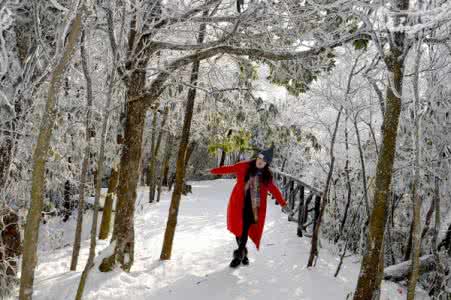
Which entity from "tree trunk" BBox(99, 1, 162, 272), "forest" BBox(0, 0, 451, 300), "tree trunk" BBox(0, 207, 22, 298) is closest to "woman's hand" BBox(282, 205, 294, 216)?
"forest" BBox(0, 0, 451, 300)

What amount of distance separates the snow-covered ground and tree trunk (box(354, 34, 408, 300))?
108cm

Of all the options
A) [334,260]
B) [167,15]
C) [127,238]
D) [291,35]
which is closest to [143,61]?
[167,15]

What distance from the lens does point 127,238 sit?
5281 millimetres

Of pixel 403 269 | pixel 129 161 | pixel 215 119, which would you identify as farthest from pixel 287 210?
pixel 129 161

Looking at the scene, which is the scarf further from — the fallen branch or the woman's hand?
the woman's hand

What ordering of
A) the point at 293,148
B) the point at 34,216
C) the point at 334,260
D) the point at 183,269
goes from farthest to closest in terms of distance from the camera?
the point at 293,148, the point at 334,260, the point at 183,269, the point at 34,216

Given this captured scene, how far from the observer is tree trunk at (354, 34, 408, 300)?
3551 mm

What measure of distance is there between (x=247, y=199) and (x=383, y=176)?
2283 mm

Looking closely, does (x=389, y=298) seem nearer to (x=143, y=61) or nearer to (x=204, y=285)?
(x=204, y=285)

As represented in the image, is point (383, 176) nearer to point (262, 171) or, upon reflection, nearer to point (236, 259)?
point (262, 171)

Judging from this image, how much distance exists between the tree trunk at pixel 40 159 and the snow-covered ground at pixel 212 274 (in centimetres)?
166

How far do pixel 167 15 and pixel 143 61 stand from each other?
3.39ft

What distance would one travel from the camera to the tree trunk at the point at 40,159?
281 centimetres

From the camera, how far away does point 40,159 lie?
293cm
